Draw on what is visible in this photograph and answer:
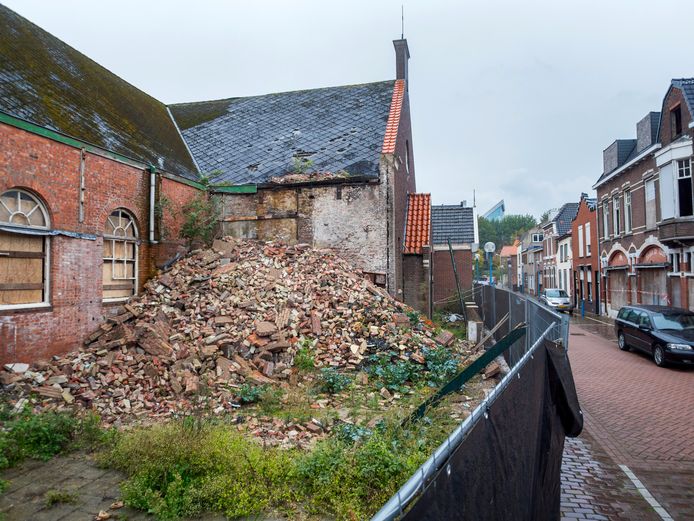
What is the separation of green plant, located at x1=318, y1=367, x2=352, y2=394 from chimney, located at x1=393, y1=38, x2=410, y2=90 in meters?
15.1

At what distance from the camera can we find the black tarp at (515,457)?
147 cm

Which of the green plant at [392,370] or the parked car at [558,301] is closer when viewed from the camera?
the green plant at [392,370]

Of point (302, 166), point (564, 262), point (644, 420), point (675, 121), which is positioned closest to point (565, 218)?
point (564, 262)

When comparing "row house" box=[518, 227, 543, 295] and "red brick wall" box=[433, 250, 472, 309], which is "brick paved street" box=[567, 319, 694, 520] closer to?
"red brick wall" box=[433, 250, 472, 309]

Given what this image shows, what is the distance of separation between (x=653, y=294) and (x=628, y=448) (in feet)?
60.5

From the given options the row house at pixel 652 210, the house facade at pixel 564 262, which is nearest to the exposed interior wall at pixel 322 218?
the row house at pixel 652 210

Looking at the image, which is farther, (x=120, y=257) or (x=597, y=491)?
(x=120, y=257)

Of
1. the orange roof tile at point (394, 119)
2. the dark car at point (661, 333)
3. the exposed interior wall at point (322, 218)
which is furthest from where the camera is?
the orange roof tile at point (394, 119)

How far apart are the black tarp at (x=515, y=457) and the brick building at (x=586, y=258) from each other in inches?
1150

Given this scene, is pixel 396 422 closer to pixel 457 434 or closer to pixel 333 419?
pixel 333 419

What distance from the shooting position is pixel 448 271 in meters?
22.3

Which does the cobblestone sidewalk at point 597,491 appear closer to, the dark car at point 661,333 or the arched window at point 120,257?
the dark car at point 661,333

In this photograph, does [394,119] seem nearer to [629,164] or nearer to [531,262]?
[629,164]

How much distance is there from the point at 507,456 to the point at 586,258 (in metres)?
34.3
